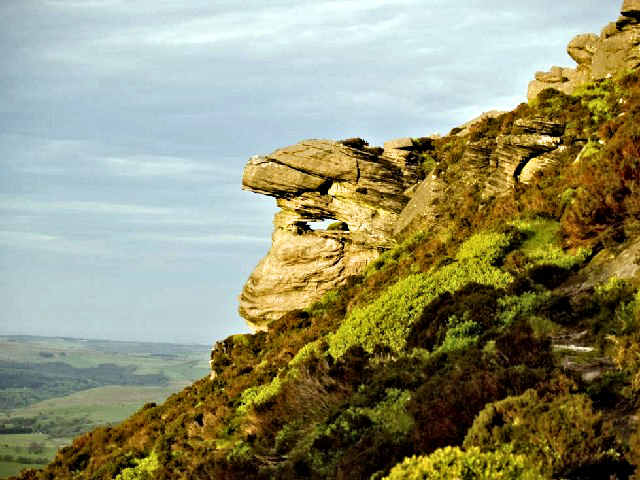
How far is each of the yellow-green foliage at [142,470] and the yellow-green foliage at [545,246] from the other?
51.8 ft

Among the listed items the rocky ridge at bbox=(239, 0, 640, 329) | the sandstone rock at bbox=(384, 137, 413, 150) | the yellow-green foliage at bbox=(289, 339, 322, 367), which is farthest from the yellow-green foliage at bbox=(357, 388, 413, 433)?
the sandstone rock at bbox=(384, 137, 413, 150)

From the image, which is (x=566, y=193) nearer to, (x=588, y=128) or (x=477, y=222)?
(x=477, y=222)

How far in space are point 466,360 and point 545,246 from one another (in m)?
8.03

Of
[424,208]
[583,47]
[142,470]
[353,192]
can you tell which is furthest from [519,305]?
[583,47]

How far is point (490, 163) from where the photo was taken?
2802 cm

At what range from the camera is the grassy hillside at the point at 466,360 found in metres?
8.42

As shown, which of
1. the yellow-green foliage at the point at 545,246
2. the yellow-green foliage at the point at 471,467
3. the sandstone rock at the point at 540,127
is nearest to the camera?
the yellow-green foliage at the point at 471,467

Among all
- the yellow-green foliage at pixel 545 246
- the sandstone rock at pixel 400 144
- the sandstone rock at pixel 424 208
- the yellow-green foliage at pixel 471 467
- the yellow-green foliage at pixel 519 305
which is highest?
the sandstone rock at pixel 400 144

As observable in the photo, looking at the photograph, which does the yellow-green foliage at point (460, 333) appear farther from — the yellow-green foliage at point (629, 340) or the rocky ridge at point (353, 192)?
the rocky ridge at point (353, 192)

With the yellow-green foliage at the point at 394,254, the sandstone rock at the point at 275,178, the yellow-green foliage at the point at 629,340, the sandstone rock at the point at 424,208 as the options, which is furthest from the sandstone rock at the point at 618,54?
the yellow-green foliage at the point at 629,340

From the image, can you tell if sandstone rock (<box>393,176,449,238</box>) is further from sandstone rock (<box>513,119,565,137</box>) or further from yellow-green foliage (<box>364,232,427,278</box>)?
sandstone rock (<box>513,119,565,137</box>)

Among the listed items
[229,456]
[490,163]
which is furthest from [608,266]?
[490,163]

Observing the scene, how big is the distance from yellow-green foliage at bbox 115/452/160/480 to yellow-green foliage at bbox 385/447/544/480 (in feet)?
57.8

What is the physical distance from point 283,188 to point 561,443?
92.4 feet
